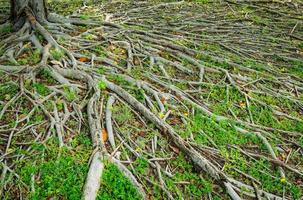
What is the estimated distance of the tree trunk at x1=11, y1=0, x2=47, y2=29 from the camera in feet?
15.5

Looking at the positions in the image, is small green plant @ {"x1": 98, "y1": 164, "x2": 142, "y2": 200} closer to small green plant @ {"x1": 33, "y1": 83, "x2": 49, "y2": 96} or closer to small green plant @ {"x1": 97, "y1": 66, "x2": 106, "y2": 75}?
small green plant @ {"x1": 33, "y1": 83, "x2": 49, "y2": 96}

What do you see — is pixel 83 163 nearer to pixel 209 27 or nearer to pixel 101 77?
pixel 101 77

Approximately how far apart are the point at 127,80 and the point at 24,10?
1796 mm

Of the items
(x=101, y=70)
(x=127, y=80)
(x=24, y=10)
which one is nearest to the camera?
(x=127, y=80)

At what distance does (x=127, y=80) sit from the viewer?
13.3 ft

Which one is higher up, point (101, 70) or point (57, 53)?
point (57, 53)

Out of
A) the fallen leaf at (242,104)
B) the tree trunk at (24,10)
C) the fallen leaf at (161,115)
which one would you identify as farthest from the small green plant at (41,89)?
the fallen leaf at (242,104)

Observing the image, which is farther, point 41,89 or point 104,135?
point 41,89

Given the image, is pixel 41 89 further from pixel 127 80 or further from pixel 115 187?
pixel 115 187

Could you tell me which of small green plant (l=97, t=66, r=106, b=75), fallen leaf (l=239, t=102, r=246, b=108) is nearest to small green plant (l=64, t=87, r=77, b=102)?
small green plant (l=97, t=66, r=106, b=75)

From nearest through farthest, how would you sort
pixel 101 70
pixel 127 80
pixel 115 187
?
1. pixel 115 187
2. pixel 127 80
3. pixel 101 70

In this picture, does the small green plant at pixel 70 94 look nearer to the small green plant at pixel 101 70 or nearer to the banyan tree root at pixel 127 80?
the banyan tree root at pixel 127 80

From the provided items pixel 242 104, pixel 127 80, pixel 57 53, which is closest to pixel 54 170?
pixel 127 80

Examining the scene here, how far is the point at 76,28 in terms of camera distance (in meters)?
5.16
